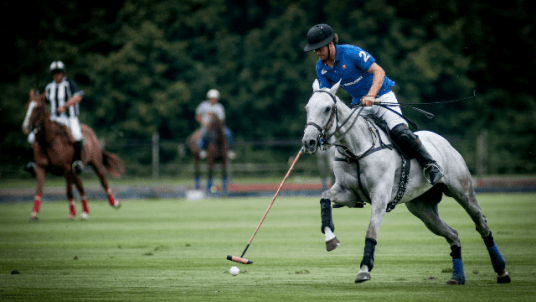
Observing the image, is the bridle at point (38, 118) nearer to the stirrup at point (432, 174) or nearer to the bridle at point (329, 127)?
the bridle at point (329, 127)

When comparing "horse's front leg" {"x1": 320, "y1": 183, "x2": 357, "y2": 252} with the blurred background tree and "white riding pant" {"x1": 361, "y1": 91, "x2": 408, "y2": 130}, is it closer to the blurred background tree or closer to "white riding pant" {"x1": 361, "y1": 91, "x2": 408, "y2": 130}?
"white riding pant" {"x1": 361, "y1": 91, "x2": 408, "y2": 130}

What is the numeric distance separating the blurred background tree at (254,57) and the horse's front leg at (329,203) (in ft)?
79.1

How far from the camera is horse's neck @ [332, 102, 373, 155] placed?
6.29 metres

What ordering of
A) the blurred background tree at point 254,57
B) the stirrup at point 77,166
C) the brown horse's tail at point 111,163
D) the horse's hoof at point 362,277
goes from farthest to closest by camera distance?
the blurred background tree at point 254,57 → the brown horse's tail at point 111,163 → the stirrup at point 77,166 → the horse's hoof at point 362,277

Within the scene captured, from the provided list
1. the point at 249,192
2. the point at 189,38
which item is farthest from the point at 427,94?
the point at 249,192

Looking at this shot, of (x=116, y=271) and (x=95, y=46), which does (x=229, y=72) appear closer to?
(x=95, y=46)

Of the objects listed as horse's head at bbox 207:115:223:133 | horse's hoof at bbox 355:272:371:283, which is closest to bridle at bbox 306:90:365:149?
horse's hoof at bbox 355:272:371:283

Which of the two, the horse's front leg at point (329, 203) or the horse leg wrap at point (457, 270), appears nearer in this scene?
the horse's front leg at point (329, 203)

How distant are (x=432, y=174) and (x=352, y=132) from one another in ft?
3.07

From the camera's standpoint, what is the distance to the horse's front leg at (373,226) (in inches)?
227

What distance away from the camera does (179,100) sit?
3069 centimetres

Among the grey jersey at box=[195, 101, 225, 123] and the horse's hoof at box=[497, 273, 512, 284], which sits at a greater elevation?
the grey jersey at box=[195, 101, 225, 123]

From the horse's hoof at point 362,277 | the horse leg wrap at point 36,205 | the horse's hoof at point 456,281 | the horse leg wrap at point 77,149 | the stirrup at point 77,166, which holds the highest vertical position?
the horse leg wrap at point 77,149

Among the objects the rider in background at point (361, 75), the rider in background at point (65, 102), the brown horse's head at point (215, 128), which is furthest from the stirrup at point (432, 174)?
the brown horse's head at point (215, 128)
